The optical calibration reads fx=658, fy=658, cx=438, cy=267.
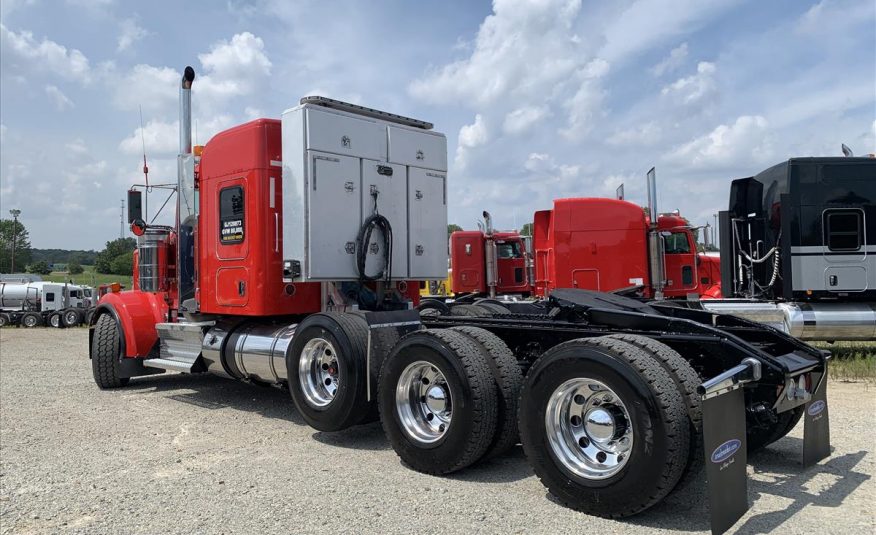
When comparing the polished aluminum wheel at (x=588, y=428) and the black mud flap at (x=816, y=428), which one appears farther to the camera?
the black mud flap at (x=816, y=428)

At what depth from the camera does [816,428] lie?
4.67 metres

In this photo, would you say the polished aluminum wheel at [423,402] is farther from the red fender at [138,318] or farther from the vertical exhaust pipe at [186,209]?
the red fender at [138,318]

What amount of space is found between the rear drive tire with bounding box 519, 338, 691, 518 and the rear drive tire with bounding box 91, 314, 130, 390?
261 inches

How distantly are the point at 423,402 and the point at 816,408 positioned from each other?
2.79 m

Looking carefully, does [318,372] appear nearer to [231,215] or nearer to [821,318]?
[231,215]

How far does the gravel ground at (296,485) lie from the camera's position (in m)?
3.81

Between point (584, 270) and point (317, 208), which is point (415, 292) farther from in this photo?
point (584, 270)

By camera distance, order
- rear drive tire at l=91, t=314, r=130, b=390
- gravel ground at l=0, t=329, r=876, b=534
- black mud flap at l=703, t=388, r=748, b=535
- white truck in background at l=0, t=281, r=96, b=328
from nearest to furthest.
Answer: black mud flap at l=703, t=388, r=748, b=535 → gravel ground at l=0, t=329, r=876, b=534 → rear drive tire at l=91, t=314, r=130, b=390 → white truck in background at l=0, t=281, r=96, b=328

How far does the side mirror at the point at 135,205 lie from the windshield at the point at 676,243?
9599 mm

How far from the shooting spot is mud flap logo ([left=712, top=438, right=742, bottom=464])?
3.37m

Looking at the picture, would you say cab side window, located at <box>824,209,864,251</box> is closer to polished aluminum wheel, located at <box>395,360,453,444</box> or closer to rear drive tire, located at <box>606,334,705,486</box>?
rear drive tire, located at <box>606,334,705,486</box>

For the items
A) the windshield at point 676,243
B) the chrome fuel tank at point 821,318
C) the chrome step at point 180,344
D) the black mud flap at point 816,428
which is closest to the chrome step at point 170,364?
the chrome step at point 180,344

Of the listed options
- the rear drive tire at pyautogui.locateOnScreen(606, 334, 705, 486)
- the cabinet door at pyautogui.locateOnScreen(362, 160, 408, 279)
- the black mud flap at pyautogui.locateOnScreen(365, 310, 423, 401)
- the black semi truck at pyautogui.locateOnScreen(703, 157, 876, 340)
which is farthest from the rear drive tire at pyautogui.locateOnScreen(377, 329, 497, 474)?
the black semi truck at pyautogui.locateOnScreen(703, 157, 876, 340)

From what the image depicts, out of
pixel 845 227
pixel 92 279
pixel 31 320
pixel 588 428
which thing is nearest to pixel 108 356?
pixel 588 428
